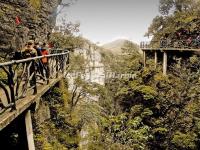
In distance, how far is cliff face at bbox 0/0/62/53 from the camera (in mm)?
13470

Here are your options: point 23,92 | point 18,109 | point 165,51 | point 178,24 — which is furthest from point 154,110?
point 18,109

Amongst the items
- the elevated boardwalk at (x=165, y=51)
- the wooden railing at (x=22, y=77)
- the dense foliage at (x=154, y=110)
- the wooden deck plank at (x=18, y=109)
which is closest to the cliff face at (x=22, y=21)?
the wooden railing at (x=22, y=77)

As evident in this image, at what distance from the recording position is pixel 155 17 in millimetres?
34750

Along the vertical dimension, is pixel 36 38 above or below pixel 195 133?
above

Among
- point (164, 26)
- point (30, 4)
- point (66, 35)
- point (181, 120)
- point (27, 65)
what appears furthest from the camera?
point (164, 26)

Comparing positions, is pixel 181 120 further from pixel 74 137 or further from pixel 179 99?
pixel 74 137

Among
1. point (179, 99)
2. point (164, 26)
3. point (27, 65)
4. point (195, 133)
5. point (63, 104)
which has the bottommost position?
point (195, 133)

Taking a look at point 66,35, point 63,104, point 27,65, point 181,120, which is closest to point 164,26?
point 66,35

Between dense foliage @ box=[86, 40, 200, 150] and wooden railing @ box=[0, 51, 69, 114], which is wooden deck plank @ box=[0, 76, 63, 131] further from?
dense foliage @ box=[86, 40, 200, 150]

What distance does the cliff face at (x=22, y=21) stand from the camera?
44.2ft

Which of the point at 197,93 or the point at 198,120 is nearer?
the point at 198,120

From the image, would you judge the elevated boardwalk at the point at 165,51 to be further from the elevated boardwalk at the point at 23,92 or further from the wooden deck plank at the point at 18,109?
the wooden deck plank at the point at 18,109

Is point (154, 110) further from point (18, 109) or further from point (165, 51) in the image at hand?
point (18, 109)

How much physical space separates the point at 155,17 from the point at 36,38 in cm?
2214
